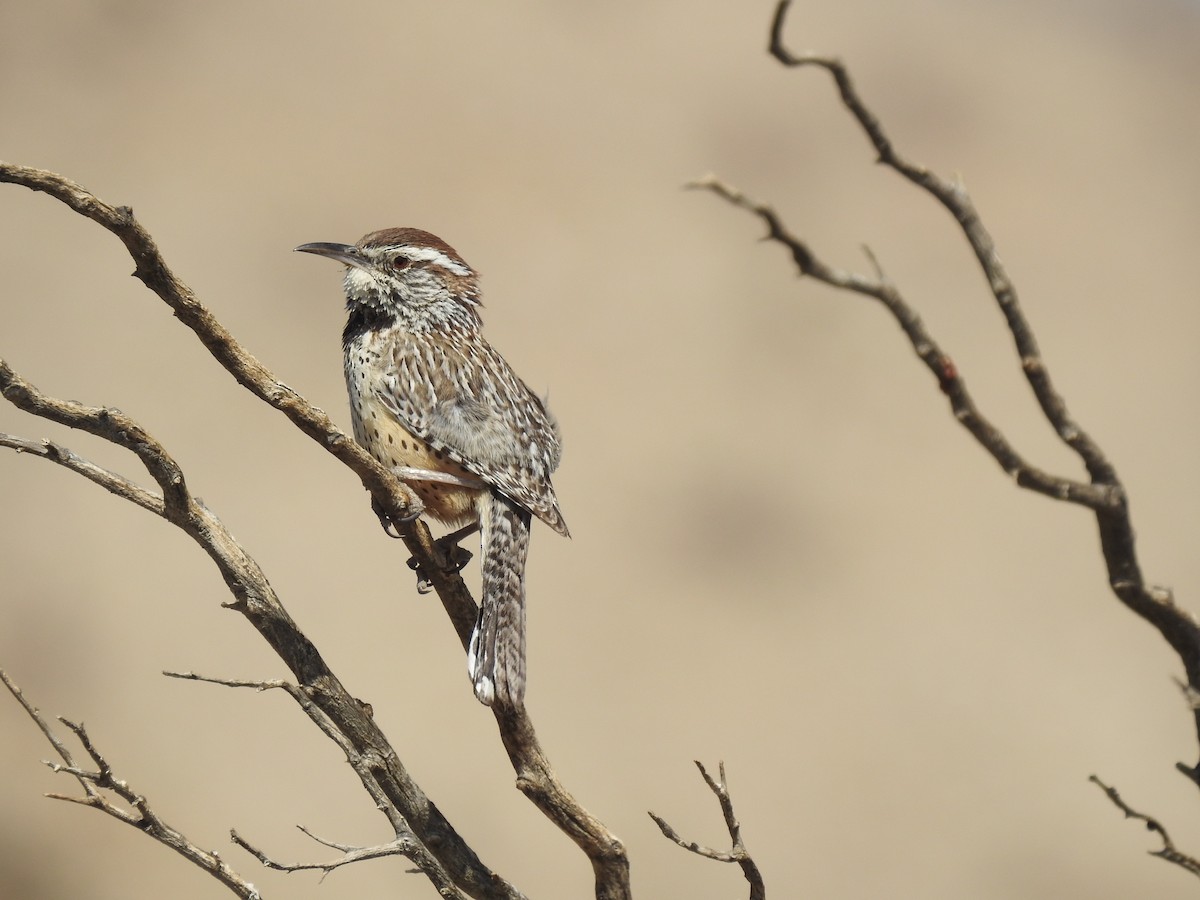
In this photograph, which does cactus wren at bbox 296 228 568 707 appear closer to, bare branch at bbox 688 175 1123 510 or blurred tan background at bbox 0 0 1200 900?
bare branch at bbox 688 175 1123 510

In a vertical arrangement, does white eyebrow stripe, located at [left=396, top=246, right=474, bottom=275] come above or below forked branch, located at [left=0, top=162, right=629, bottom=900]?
above

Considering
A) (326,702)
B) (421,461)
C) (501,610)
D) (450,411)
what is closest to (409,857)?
(326,702)

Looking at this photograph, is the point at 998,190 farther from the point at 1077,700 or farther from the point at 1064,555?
the point at 1077,700

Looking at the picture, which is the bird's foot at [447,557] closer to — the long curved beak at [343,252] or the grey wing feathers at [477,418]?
the grey wing feathers at [477,418]

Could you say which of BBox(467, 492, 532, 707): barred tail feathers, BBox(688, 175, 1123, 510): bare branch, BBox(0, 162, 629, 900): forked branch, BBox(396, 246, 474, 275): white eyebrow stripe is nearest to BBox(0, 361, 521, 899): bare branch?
BBox(0, 162, 629, 900): forked branch

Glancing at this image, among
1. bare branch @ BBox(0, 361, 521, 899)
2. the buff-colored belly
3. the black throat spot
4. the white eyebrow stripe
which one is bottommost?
bare branch @ BBox(0, 361, 521, 899)

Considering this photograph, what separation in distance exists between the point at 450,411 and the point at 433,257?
30.8 inches

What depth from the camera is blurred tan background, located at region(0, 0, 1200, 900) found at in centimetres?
1397

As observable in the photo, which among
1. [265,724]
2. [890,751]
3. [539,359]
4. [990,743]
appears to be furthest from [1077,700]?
[265,724]

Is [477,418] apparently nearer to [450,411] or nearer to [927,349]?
[450,411]

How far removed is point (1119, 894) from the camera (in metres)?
14.5

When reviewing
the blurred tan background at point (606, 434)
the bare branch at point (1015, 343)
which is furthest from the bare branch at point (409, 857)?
the blurred tan background at point (606, 434)

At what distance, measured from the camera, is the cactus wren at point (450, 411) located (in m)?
3.97

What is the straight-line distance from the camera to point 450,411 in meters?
4.31
